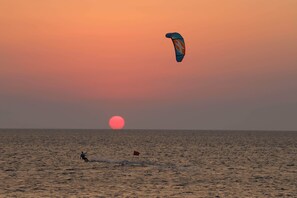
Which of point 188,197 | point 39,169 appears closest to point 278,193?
point 188,197

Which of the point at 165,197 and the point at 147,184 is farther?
the point at 147,184

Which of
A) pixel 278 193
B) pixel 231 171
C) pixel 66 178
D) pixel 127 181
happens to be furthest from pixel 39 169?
pixel 278 193

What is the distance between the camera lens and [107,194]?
4878 cm

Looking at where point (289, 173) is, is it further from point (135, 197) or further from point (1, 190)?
point (1, 190)

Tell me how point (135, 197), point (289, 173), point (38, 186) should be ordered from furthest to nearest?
point (289, 173), point (38, 186), point (135, 197)

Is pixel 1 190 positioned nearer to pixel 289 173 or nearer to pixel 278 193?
pixel 278 193

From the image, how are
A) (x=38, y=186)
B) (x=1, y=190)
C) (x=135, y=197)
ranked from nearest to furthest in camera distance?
(x=135, y=197)
(x=1, y=190)
(x=38, y=186)

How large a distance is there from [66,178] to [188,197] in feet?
62.1

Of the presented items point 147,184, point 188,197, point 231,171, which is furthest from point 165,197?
point 231,171

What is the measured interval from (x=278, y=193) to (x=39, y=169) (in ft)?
114

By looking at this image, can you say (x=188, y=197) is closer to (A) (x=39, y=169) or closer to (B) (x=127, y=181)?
(B) (x=127, y=181)

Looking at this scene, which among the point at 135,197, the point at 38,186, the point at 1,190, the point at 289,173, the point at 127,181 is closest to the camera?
the point at 135,197

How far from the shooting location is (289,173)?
73.0 m

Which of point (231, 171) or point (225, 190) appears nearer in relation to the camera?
point (225, 190)
